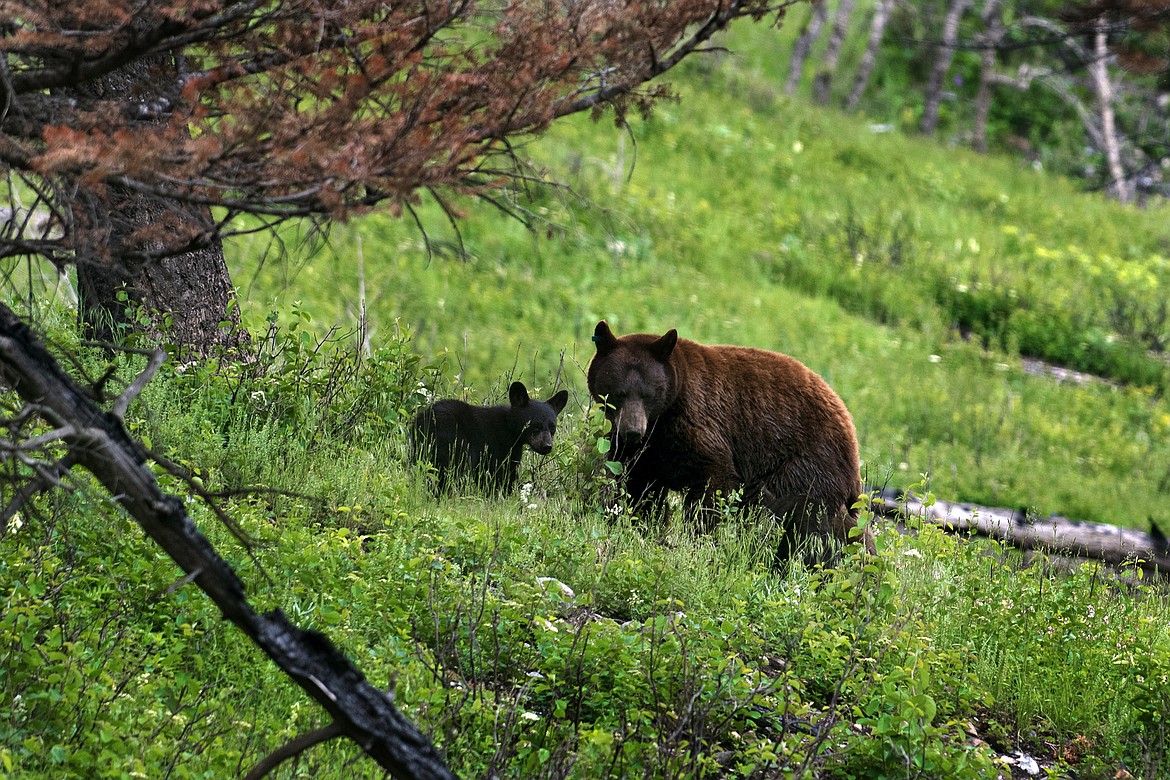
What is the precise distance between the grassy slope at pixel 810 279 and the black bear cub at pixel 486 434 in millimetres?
729

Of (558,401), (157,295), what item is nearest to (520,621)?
(558,401)

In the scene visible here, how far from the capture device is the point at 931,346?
649 inches

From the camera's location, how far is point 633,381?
22.1 feet

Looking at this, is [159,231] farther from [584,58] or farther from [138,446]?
[584,58]

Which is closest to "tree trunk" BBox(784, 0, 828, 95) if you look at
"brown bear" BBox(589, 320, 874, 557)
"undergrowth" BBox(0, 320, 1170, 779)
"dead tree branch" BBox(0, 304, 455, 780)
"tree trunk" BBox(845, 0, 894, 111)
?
"tree trunk" BBox(845, 0, 894, 111)

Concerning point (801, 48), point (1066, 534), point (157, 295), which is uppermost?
point (157, 295)

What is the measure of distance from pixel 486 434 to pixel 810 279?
11.6m

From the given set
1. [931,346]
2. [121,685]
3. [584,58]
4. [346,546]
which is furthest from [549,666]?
[931,346]

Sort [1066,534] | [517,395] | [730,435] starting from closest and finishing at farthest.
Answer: [730,435] → [517,395] → [1066,534]

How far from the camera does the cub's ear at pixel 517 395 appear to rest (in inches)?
276

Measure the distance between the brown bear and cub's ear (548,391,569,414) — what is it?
38cm

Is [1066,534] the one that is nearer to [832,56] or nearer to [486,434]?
[486,434]

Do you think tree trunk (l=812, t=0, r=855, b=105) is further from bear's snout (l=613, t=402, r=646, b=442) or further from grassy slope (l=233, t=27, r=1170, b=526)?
bear's snout (l=613, t=402, r=646, b=442)

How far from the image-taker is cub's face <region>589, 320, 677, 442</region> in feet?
21.8
